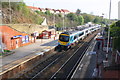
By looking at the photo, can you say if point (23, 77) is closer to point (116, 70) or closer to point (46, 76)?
point (46, 76)

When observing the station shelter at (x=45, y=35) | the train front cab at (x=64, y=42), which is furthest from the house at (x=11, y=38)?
the station shelter at (x=45, y=35)

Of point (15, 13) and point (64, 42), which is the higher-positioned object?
point (15, 13)

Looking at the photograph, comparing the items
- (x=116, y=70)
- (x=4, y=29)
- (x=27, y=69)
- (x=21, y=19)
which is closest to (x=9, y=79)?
(x=27, y=69)

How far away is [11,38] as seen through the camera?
22.8 metres

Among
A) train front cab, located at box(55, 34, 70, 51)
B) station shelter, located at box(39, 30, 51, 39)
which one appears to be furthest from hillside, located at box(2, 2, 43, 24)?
train front cab, located at box(55, 34, 70, 51)

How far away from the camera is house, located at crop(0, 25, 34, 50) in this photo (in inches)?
853

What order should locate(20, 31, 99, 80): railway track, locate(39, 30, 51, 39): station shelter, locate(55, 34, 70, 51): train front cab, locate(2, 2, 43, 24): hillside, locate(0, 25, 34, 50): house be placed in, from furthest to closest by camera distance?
1. locate(2, 2, 43, 24): hillside
2. locate(39, 30, 51, 39): station shelter
3. locate(55, 34, 70, 51): train front cab
4. locate(0, 25, 34, 50): house
5. locate(20, 31, 99, 80): railway track

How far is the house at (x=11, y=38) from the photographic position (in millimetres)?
21672

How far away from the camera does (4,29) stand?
21797mm

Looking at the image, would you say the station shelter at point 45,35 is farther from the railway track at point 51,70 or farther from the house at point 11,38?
the railway track at point 51,70

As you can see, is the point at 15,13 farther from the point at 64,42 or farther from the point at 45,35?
the point at 64,42

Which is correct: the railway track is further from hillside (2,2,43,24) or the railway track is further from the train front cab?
hillside (2,2,43,24)

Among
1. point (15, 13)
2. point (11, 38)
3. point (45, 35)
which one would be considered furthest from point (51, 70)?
point (15, 13)

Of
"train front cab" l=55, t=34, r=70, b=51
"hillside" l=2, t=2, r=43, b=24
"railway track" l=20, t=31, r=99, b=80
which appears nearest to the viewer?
"railway track" l=20, t=31, r=99, b=80
